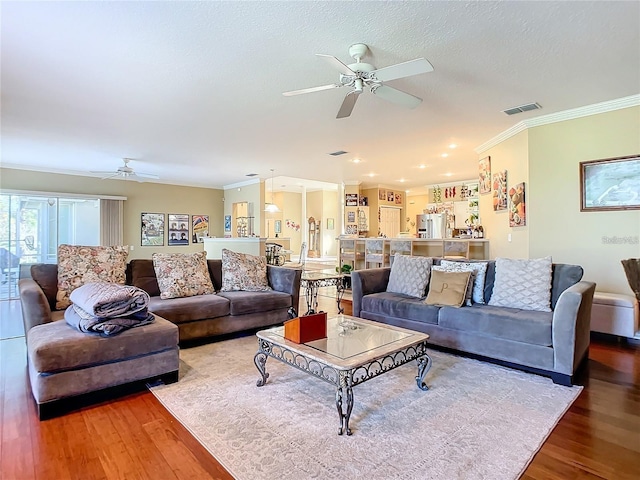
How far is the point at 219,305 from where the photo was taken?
3750mm

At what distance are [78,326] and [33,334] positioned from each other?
12.3 inches

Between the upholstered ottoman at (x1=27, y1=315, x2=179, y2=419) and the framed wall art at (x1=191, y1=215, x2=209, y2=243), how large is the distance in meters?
7.56

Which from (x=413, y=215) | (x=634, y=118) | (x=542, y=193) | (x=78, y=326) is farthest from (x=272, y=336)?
(x=413, y=215)

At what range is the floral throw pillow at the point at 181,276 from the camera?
150 inches

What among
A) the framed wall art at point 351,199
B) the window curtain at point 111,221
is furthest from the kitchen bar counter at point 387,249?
the window curtain at point 111,221

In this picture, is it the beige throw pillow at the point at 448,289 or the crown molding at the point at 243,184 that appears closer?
the beige throw pillow at the point at 448,289

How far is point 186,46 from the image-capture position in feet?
8.90

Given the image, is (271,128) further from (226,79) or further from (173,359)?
(173,359)

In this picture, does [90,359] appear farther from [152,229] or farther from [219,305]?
[152,229]

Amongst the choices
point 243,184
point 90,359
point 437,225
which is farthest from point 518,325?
point 243,184

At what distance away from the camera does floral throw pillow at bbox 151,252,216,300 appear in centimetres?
381

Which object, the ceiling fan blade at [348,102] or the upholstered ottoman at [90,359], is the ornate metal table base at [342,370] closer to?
the upholstered ottoman at [90,359]

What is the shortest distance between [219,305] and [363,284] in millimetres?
1707

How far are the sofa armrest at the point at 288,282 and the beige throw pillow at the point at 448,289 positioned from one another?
5.19 feet
